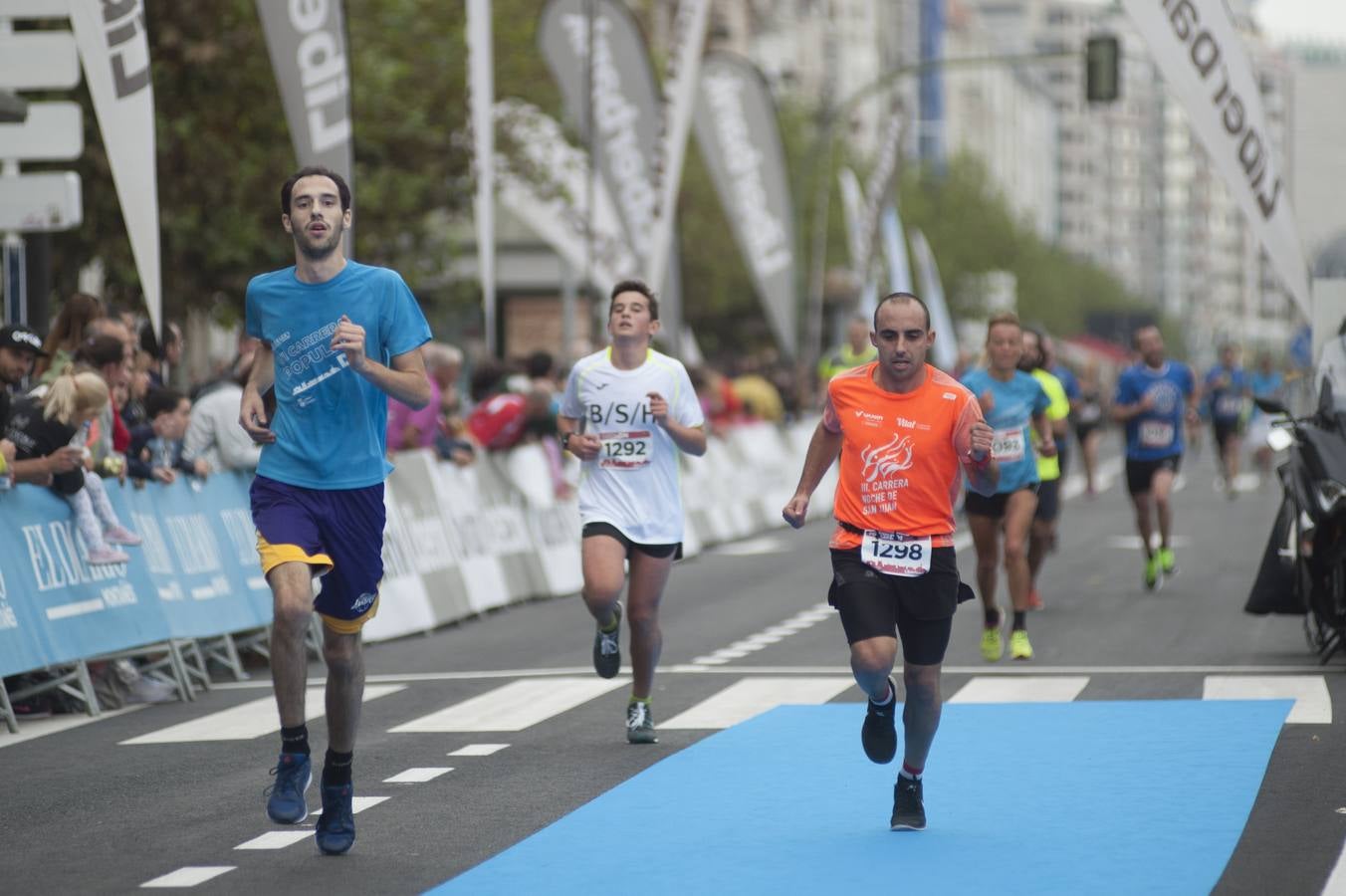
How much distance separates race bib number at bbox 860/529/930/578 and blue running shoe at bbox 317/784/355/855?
190cm

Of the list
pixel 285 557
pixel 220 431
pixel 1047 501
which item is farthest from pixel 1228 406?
pixel 285 557

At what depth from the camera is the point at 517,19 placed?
41.7 meters

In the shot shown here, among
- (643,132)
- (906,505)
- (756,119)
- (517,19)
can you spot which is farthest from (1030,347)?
(517,19)

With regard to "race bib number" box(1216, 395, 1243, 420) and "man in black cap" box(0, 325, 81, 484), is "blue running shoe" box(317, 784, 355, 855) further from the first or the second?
"race bib number" box(1216, 395, 1243, 420)

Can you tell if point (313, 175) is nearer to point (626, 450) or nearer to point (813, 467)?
point (813, 467)

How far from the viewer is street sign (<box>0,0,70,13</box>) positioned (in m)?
16.1

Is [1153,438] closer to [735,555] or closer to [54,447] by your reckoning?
[735,555]

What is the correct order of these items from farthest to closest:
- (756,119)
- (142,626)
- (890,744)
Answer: (756,119)
(142,626)
(890,744)

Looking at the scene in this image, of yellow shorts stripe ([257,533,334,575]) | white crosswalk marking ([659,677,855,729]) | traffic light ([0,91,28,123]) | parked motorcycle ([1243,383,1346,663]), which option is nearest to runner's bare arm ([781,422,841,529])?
yellow shorts stripe ([257,533,334,575])

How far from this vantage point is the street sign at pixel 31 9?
52.7 feet

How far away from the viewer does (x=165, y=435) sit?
582 inches

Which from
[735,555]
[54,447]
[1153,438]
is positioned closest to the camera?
[54,447]

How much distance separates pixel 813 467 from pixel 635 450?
2.79 m

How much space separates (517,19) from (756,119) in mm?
10549
